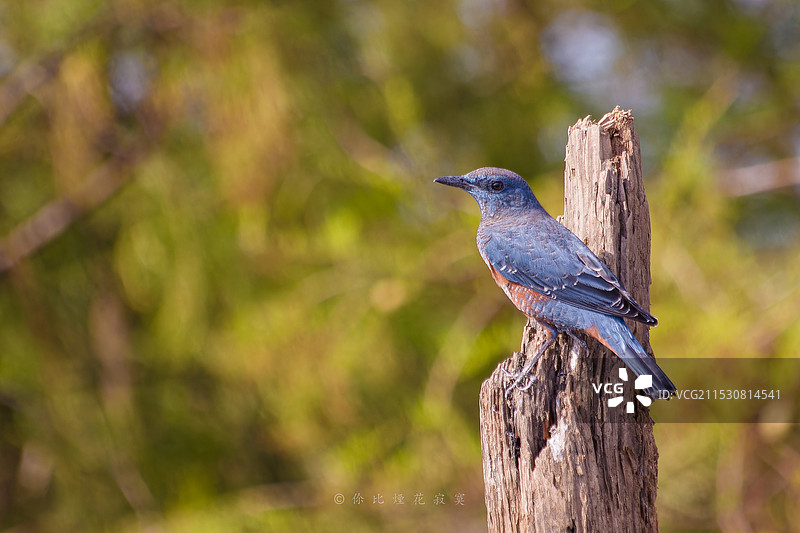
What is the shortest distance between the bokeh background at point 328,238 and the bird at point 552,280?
232 cm

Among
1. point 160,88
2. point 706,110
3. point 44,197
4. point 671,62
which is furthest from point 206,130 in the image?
point 671,62

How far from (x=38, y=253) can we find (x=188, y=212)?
227 cm

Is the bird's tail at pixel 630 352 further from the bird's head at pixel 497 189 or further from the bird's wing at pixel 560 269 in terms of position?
the bird's head at pixel 497 189

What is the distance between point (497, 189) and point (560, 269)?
0.61 m

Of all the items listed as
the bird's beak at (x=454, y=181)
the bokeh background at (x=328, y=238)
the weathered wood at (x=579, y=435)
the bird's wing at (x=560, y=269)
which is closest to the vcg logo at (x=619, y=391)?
the weathered wood at (x=579, y=435)

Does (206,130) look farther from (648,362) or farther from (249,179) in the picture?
(648,362)

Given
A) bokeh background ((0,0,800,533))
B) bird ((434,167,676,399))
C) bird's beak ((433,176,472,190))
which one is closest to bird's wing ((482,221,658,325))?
bird ((434,167,676,399))

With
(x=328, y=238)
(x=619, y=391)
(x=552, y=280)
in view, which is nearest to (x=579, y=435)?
(x=619, y=391)

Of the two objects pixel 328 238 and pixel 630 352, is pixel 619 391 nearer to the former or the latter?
pixel 630 352

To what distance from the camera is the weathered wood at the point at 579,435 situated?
7.53 feet

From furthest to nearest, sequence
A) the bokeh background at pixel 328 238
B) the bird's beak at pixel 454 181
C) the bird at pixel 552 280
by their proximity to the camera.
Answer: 1. the bokeh background at pixel 328 238
2. the bird's beak at pixel 454 181
3. the bird at pixel 552 280

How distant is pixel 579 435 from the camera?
231 centimetres

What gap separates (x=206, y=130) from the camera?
7137 mm

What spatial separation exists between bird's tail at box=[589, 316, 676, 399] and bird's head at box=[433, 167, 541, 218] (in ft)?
2.47
